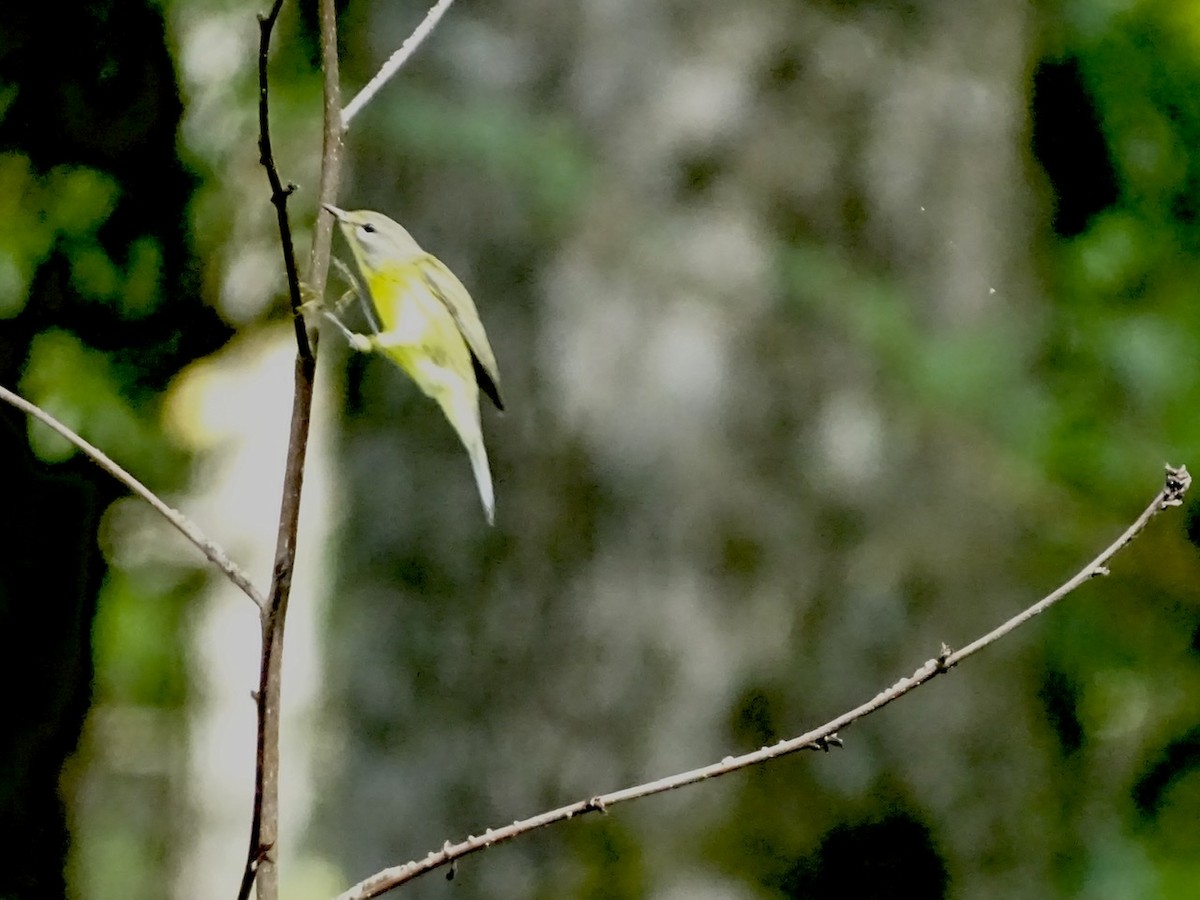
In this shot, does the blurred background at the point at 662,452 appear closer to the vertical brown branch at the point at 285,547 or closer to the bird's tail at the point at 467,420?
the bird's tail at the point at 467,420

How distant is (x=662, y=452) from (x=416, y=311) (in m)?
0.43

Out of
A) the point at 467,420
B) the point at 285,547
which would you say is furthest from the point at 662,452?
the point at 285,547

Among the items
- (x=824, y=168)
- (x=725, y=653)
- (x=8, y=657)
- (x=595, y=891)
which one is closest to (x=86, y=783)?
(x=8, y=657)

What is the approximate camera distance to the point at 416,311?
0.41 metres

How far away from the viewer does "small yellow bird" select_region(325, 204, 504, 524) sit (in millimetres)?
395

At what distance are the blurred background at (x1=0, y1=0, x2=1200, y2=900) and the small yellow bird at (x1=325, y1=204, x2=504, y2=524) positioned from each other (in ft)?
1.19

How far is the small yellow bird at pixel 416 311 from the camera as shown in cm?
40

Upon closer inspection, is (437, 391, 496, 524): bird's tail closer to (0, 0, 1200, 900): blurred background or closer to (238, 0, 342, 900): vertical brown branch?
(238, 0, 342, 900): vertical brown branch

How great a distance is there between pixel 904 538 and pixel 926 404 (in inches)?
4.2

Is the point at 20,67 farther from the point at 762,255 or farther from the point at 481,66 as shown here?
the point at 762,255

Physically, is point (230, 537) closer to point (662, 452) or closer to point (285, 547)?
point (662, 452)

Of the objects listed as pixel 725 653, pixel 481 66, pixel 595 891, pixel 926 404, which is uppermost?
pixel 481 66

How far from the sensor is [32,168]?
3.01 ft

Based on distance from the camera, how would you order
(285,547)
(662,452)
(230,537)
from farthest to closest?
(230,537), (662,452), (285,547)
